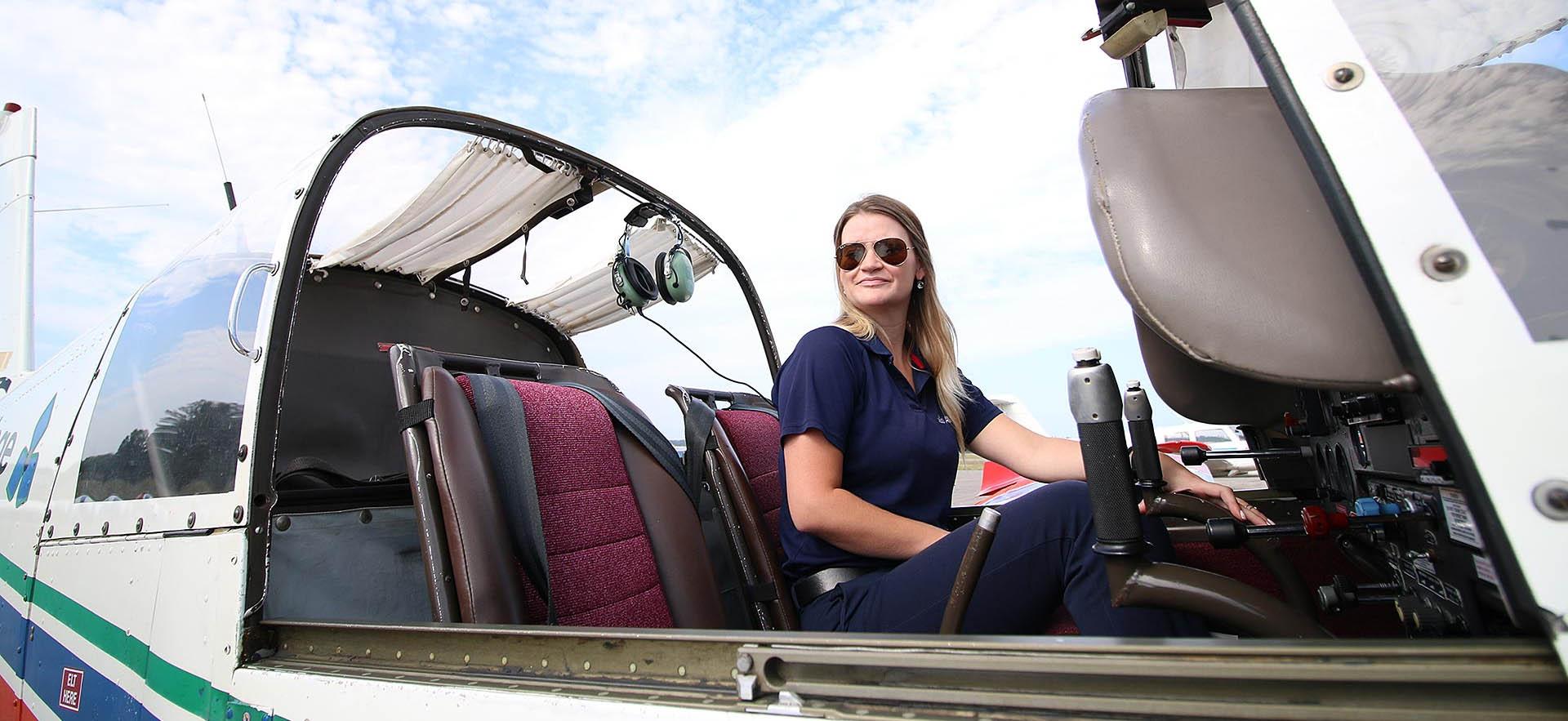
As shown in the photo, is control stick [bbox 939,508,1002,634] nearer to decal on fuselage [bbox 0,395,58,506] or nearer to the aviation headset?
the aviation headset

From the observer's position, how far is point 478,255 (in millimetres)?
2477

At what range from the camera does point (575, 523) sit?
5.06 feet

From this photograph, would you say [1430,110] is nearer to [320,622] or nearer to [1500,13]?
[1500,13]

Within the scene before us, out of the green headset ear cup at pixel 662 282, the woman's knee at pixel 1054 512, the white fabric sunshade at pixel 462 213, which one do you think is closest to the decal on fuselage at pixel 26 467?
the white fabric sunshade at pixel 462 213

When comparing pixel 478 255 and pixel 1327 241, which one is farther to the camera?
pixel 478 255

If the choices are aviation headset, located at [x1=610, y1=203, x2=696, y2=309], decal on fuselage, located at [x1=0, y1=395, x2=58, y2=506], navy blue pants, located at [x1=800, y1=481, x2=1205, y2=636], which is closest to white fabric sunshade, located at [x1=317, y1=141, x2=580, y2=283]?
aviation headset, located at [x1=610, y1=203, x2=696, y2=309]

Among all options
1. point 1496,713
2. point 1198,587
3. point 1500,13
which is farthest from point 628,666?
point 1500,13

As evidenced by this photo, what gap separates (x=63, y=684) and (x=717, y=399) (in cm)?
171

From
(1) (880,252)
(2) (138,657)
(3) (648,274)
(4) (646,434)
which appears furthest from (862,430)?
(2) (138,657)

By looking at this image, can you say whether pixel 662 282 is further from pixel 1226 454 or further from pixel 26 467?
pixel 26 467

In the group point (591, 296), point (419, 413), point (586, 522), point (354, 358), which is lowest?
point (586, 522)

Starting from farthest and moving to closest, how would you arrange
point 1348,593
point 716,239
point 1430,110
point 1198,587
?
point 716,239 → point 1348,593 → point 1198,587 → point 1430,110

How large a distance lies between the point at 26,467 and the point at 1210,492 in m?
2.99

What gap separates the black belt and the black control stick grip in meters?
0.67
